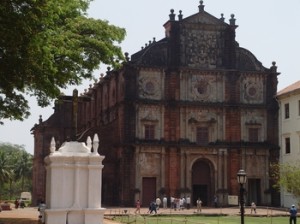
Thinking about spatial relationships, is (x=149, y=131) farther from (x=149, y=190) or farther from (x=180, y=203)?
(x=180, y=203)

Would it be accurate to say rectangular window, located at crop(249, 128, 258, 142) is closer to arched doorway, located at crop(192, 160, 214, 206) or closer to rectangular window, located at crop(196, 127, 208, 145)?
rectangular window, located at crop(196, 127, 208, 145)

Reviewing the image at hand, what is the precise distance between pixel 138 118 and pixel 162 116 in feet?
7.07

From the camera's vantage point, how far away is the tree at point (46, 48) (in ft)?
61.6

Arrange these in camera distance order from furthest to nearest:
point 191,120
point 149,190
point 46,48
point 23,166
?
point 23,166
point 191,120
point 149,190
point 46,48

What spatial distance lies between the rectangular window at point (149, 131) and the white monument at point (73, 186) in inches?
1201

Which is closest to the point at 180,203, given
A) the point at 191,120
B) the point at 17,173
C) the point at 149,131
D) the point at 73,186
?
the point at 149,131

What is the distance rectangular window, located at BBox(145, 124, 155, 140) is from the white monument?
100ft

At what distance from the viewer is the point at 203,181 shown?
52.8 metres

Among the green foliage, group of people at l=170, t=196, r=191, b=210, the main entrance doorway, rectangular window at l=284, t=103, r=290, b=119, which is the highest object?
rectangular window at l=284, t=103, r=290, b=119

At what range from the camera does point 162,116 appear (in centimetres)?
5188

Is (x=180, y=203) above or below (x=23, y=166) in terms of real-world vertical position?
below

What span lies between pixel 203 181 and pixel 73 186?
33.2 metres

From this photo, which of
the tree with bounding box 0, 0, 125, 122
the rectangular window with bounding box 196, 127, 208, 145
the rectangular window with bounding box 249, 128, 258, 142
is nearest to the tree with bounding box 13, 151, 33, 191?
the rectangular window with bounding box 196, 127, 208, 145

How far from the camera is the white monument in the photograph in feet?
66.8
